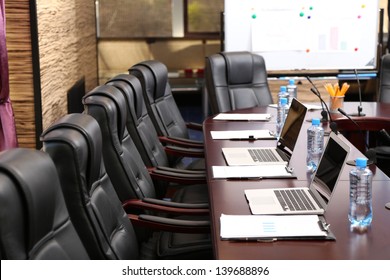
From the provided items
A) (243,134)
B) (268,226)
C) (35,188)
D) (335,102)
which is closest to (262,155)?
(243,134)

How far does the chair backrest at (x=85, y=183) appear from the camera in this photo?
2.02m

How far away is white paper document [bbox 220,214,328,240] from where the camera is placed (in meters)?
2.07

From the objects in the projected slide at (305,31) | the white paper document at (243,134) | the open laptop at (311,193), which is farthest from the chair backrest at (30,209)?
the projected slide at (305,31)

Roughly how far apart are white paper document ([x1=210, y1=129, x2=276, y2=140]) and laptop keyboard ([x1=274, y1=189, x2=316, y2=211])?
3.91 feet

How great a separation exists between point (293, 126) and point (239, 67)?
2.10m

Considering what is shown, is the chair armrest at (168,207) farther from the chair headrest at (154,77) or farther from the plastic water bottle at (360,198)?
the chair headrest at (154,77)

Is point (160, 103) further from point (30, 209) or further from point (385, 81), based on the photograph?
point (30, 209)

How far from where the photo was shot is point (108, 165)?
2.91 m

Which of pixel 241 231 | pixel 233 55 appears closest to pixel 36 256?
pixel 241 231

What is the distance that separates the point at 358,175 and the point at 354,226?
19cm

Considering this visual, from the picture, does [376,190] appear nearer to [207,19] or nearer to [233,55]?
[233,55]

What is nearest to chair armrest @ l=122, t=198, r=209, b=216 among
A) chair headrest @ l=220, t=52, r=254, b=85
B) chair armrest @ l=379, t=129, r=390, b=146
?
chair armrest @ l=379, t=129, r=390, b=146

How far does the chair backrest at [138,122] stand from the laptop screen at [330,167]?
1173 millimetres

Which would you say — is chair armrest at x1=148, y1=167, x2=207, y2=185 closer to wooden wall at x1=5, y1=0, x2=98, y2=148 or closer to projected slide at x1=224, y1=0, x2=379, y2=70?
wooden wall at x1=5, y1=0, x2=98, y2=148
